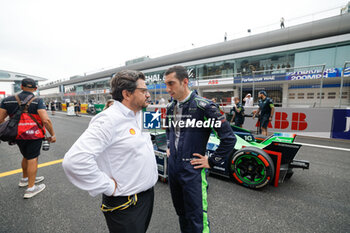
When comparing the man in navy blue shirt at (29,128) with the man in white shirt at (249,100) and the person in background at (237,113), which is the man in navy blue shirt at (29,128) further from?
the man in white shirt at (249,100)

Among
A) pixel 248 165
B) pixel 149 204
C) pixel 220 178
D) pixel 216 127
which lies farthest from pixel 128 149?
pixel 220 178

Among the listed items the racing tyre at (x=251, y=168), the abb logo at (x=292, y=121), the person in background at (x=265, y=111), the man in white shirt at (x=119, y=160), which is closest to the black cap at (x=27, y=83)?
the man in white shirt at (x=119, y=160)

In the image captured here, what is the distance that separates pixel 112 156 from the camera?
3.23 feet

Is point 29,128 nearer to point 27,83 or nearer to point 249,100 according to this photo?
point 27,83

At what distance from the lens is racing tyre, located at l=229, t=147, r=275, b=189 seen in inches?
92.6

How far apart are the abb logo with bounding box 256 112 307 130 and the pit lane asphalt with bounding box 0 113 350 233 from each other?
3916 mm

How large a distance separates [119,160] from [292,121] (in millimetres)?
7692

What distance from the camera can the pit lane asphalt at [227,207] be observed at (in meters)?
1.81

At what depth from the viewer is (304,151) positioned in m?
4.38

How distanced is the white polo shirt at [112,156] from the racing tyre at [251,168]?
5.99ft

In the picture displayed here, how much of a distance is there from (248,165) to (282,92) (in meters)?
5.96

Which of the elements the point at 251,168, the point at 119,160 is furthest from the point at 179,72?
the point at 251,168

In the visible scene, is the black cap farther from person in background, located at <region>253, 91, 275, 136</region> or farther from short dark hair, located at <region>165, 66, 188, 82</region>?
person in background, located at <region>253, 91, 275, 136</region>

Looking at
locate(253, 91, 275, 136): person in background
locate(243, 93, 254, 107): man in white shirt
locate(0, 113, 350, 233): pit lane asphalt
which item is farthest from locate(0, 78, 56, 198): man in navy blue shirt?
locate(243, 93, 254, 107): man in white shirt
